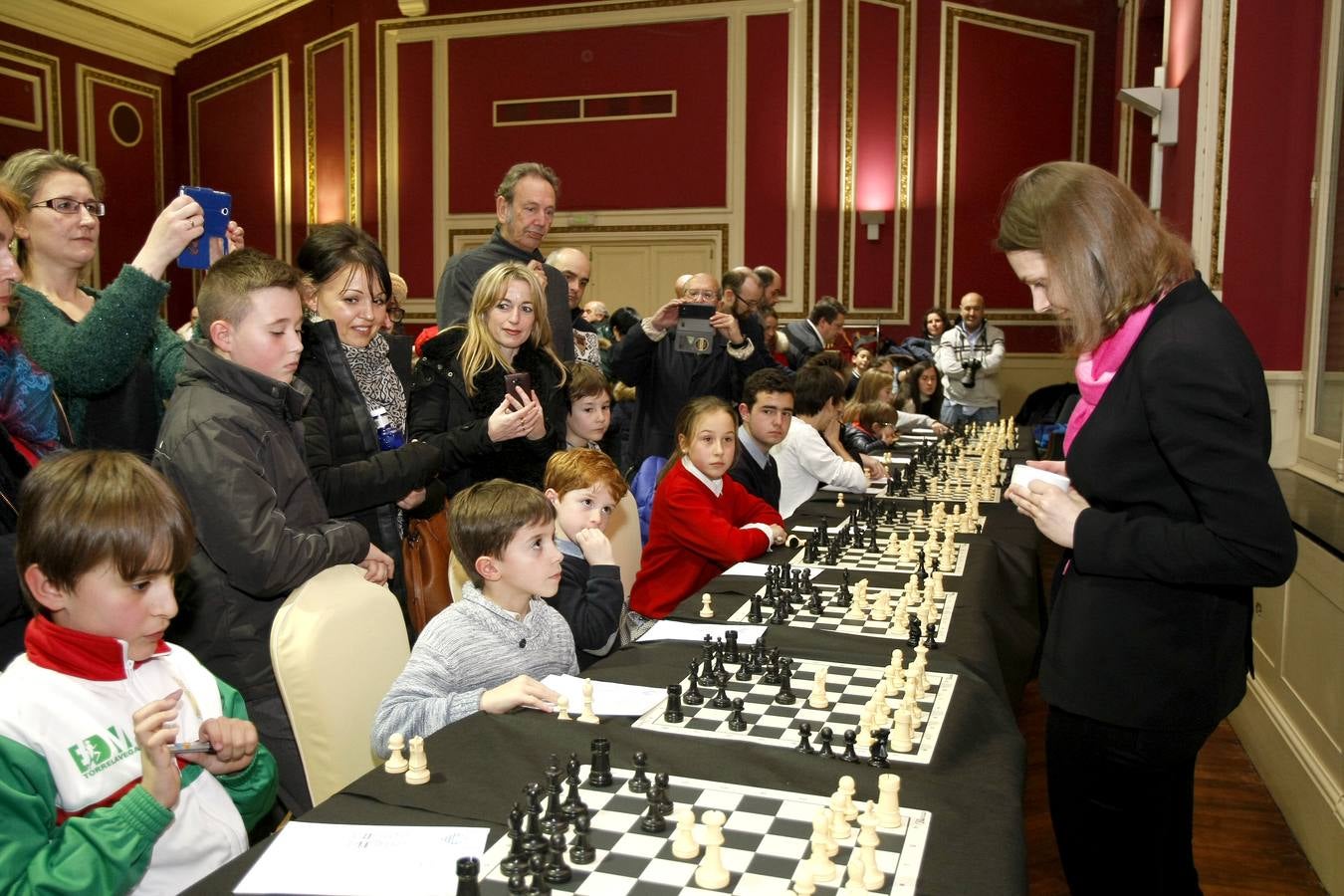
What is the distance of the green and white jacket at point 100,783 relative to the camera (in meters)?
1.29

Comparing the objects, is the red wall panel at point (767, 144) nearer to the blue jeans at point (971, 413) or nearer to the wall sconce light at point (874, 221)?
the wall sconce light at point (874, 221)

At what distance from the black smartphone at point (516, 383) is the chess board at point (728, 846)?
62.8 inches

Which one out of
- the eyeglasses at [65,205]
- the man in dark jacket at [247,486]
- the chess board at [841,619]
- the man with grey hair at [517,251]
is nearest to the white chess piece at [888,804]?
the chess board at [841,619]

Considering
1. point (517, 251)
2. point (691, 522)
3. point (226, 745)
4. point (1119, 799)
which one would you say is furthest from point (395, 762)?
point (517, 251)

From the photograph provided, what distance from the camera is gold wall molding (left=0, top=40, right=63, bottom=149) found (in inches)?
386

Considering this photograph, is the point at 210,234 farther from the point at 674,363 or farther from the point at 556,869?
the point at 674,363

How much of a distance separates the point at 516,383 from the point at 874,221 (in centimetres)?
746

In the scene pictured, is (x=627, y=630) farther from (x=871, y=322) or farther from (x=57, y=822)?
(x=871, y=322)

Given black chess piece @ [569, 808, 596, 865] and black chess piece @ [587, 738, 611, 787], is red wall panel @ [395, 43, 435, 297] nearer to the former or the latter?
black chess piece @ [587, 738, 611, 787]

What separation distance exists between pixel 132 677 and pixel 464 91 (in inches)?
400

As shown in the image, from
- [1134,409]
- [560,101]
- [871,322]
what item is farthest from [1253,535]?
→ [560,101]

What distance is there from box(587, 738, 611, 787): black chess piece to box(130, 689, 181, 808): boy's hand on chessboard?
1.77 ft

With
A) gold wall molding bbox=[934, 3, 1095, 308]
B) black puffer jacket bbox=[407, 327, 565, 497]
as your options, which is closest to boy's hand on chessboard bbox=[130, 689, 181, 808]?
black puffer jacket bbox=[407, 327, 565, 497]

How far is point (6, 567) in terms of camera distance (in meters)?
1.83
